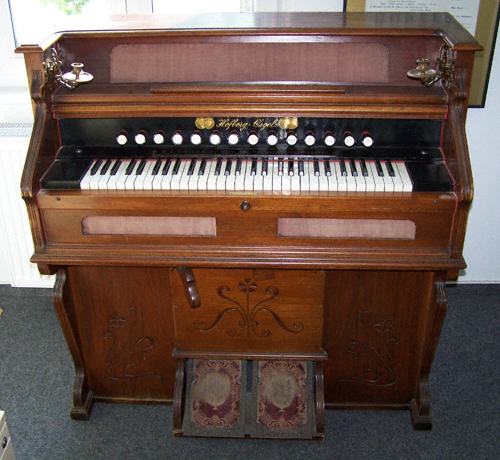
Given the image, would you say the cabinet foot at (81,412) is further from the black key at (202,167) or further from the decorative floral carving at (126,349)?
the black key at (202,167)

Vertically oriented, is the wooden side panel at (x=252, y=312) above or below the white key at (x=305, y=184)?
below

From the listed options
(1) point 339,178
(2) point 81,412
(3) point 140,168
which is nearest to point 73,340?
(2) point 81,412

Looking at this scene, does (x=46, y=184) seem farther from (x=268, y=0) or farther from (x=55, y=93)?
(x=268, y=0)

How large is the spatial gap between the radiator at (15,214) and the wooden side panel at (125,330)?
2.83 ft

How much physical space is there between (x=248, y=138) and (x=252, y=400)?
3.57ft

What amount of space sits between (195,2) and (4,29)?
1000 millimetres

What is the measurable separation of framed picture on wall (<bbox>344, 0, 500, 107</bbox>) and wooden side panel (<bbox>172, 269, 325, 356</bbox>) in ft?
4.41

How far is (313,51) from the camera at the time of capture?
2016 mm

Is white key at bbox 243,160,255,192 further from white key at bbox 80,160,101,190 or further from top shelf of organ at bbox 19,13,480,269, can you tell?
white key at bbox 80,160,101,190

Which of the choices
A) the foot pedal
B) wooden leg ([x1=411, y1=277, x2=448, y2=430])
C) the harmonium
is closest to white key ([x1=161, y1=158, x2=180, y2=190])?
the harmonium

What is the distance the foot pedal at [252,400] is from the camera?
2.29m

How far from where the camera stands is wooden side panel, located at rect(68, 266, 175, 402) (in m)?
2.23

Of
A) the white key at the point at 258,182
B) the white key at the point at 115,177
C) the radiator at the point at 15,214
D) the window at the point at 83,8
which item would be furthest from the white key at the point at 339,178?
the radiator at the point at 15,214

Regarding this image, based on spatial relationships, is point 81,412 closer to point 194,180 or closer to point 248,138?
point 194,180
